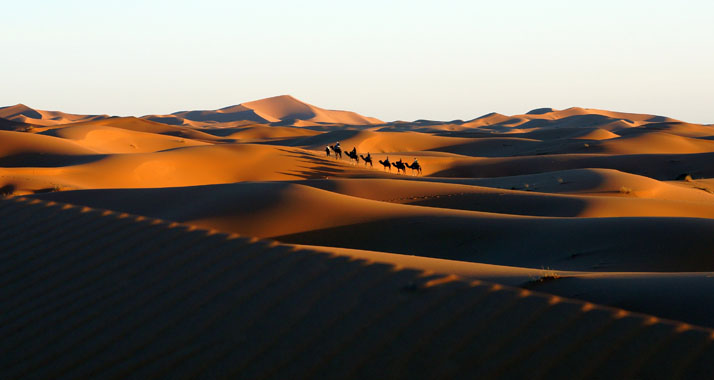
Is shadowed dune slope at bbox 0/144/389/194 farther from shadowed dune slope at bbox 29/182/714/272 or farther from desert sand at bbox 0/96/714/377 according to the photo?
shadowed dune slope at bbox 29/182/714/272

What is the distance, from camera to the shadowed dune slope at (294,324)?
3291 mm

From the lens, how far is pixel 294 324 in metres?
3.79

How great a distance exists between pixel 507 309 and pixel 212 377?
1.62m

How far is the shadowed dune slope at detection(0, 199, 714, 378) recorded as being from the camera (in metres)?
3.29

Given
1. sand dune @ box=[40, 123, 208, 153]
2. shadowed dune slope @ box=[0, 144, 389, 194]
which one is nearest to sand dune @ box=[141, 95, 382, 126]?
sand dune @ box=[40, 123, 208, 153]

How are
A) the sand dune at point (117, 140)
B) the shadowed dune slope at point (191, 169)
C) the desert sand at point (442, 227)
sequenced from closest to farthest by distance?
1. the desert sand at point (442, 227)
2. the shadowed dune slope at point (191, 169)
3. the sand dune at point (117, 140)

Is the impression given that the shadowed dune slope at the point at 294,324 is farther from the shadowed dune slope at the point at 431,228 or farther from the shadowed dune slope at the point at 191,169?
the shadowed dune slope at the point at 191,169

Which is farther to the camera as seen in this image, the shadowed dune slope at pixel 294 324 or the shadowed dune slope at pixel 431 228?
the shadowed dune slope at pixel 431 228

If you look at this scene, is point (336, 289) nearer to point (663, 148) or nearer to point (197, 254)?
point (197, 254)

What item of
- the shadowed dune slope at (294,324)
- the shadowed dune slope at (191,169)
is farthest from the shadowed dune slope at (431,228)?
the shadowed dune slope at (191,169)

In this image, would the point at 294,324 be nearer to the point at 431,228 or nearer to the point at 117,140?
the point at 431,228

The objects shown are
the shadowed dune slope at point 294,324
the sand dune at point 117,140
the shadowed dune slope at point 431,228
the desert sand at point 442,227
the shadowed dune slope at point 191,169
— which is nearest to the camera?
the shadowed dune slope at point 294,324

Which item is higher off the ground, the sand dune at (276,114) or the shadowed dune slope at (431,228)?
the shadowed dune slope at (431,228)

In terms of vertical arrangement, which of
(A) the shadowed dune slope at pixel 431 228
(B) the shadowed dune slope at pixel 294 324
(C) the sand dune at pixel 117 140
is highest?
(B) the shadowed dune slope at pixel 294 324
